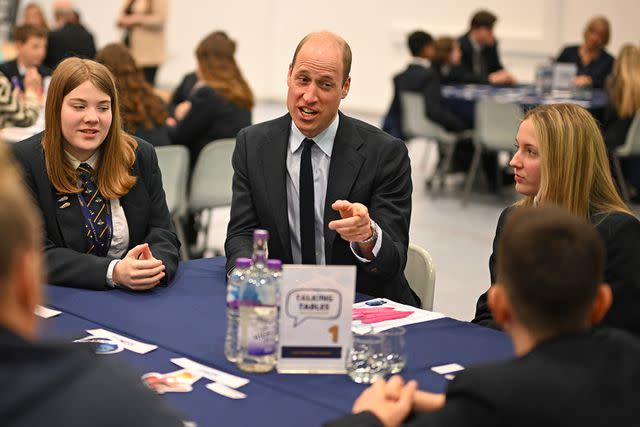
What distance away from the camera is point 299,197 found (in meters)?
Result: 3.36

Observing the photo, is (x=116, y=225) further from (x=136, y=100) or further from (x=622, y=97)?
(x=622, y=97)

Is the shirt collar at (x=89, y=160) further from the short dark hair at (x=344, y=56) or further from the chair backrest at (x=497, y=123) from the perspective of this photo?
the chair backrest at (x=497, y=123)

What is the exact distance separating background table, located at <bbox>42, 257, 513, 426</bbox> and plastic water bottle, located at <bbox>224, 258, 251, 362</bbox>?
4 centimetres

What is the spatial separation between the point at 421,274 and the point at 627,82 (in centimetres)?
514

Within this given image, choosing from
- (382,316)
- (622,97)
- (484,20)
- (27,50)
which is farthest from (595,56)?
(382,316)

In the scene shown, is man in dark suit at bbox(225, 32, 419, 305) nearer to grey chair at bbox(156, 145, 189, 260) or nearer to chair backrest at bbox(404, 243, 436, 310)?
chair backrest at bbox(404, 243, 436, 310)

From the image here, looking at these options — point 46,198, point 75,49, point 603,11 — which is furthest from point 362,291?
point 603,11

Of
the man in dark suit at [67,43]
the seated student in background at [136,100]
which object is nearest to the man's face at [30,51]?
the man in dark suit at [67,43]

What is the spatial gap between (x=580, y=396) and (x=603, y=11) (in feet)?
33.2

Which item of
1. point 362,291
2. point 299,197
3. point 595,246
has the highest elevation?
point 595,246

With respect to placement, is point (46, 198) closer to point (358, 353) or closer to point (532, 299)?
point (358, 353)

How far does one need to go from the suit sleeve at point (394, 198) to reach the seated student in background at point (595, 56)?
6.27m

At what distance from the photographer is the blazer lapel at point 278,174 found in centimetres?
334

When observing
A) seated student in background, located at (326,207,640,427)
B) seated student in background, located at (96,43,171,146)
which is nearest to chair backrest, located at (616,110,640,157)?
seated student in background, located at (96,43,171,146)
